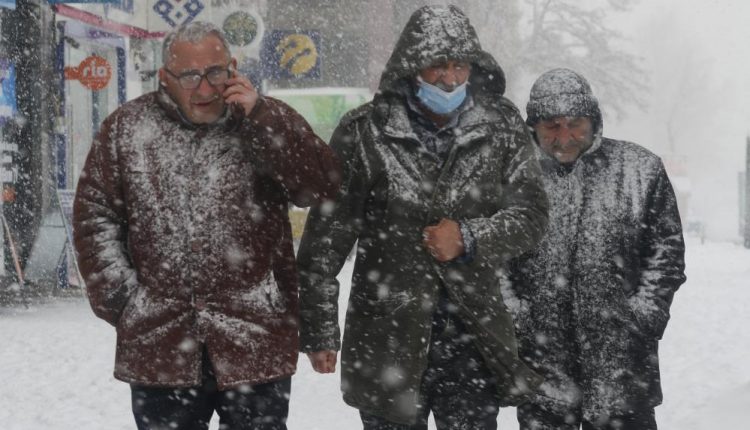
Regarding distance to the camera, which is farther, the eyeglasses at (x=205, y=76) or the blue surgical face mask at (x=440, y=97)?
the blue surgical face mask at (x=440, y=97)

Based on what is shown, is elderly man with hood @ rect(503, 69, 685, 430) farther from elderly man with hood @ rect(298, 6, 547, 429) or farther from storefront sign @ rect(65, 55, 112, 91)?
storefront sign @ rect(65, 55, 112, 91)

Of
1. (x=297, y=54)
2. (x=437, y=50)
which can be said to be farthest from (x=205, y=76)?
(x=297, y=54)

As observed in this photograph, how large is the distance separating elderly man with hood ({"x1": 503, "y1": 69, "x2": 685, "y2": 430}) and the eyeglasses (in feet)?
4.55

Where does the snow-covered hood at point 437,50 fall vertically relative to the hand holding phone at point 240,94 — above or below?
above

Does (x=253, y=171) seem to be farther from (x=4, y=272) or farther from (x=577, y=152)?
(x=4, y=272)

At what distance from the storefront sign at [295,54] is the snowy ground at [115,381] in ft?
35.9

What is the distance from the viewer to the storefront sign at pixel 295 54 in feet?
77.4

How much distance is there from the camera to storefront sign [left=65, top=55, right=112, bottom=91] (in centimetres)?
1528

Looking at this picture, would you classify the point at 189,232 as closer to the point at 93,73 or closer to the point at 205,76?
the point at 205,76

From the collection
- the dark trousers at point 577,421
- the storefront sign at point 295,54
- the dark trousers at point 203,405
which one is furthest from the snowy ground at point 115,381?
the storefront sign at point 295,54

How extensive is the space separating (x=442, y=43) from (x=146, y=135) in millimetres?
980

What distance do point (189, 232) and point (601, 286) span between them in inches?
65.5

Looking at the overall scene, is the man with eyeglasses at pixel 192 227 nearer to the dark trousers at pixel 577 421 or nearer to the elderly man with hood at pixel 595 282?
the elderly man with hood at pixel 595 282

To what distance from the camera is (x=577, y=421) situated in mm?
4457
